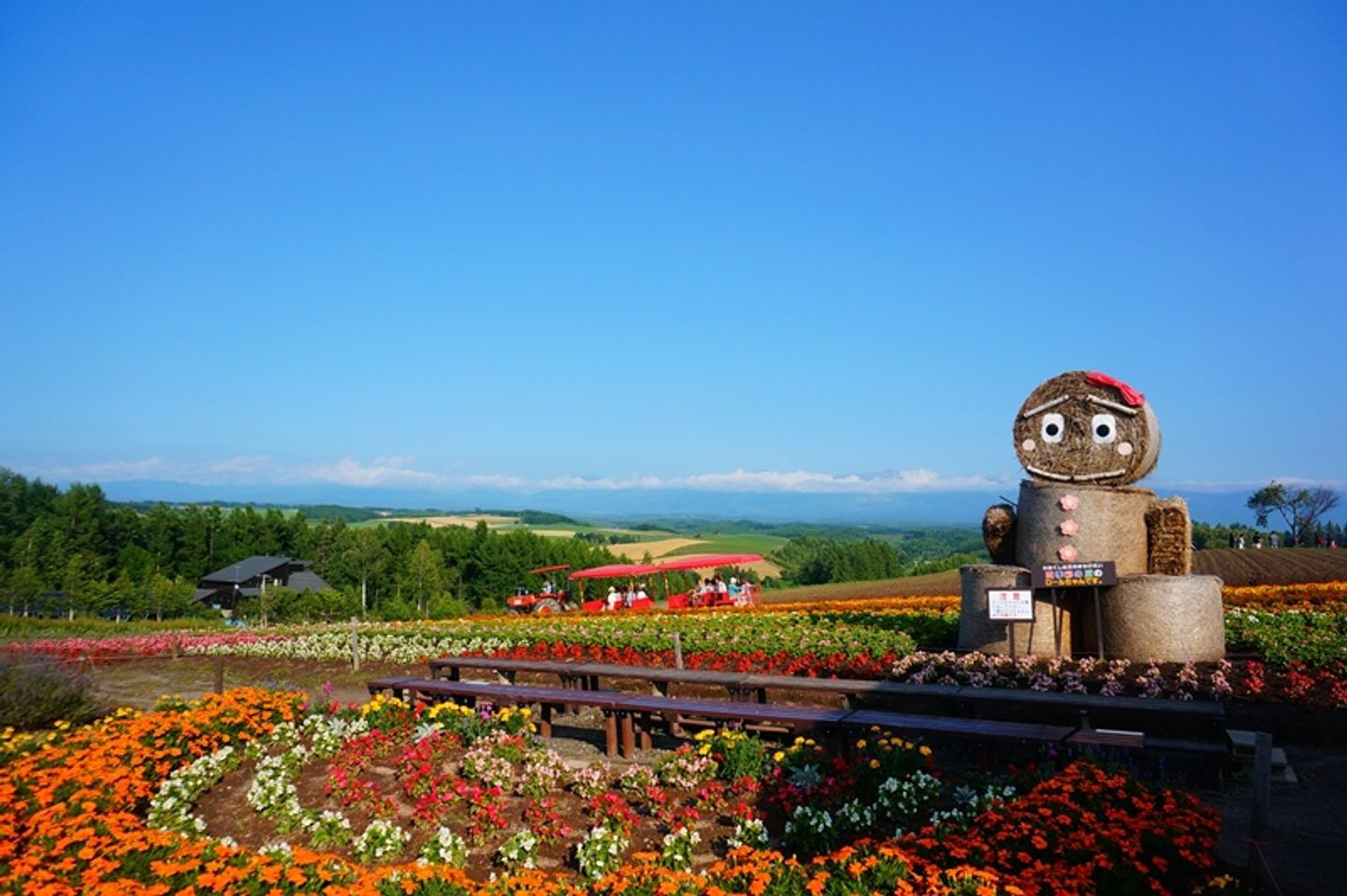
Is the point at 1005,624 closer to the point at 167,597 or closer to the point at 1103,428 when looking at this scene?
the point at 1103,428

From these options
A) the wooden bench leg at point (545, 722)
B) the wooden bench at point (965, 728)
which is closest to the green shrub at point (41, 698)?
the wooden bench leg at point (545, 722)

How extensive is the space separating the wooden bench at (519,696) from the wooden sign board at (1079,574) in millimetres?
6613

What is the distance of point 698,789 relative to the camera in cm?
882

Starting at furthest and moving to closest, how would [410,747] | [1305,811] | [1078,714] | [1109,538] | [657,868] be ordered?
[1109,538] → [1078,714] → [410,747] → [1305,811] → [657,868]

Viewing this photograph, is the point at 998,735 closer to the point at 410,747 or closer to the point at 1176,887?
the point at 1176,887

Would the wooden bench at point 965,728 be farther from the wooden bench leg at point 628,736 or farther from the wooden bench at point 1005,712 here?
the wooden bench leg at point 628,736

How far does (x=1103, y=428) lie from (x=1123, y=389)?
71 centimetres

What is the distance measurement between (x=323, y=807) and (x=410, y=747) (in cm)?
116

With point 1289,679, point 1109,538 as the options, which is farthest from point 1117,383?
point 1289,679

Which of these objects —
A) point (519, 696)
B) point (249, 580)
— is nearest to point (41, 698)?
point (519, 696)

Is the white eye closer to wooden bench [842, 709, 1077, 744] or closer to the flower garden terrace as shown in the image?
the flower garden terrace

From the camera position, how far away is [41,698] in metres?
12.9

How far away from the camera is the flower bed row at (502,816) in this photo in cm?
623

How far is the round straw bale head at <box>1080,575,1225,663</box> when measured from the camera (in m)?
13.2
